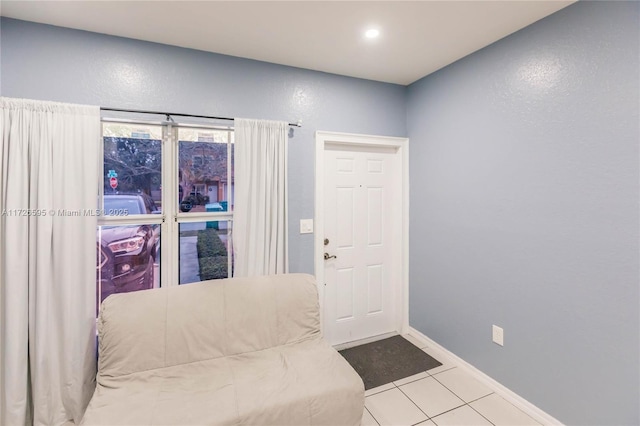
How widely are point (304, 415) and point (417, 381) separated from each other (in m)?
1.19

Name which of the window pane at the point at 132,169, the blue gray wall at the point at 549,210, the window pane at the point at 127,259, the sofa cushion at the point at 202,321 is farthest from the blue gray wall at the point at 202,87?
the window pane at the point at 127,259

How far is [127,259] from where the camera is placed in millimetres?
2238

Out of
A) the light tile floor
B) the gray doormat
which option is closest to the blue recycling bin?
the gray doormat

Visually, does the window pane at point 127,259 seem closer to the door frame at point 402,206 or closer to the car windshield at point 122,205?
the car windshield at point 122,205

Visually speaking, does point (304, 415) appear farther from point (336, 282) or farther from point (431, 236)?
point (431, 236)

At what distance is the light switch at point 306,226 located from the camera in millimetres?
2697

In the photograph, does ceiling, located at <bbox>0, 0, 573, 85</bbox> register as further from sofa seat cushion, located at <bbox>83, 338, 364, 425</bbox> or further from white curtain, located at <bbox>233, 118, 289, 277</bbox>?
sofa seat cushion, located at <bbox>83, 338, 364, 425</bbox>

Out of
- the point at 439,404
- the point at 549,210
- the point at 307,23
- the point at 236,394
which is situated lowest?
the point at 439,404

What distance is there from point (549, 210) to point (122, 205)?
2904 millimetres

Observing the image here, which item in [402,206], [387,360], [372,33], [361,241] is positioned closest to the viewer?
[372,33]

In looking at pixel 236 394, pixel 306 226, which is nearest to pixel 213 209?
pixel 306 226

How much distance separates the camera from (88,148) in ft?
6.36

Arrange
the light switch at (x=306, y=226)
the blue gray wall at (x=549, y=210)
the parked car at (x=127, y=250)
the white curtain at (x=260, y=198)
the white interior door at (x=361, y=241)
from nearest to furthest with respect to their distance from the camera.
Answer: the blue gray wall at (x=549, y=210) → the parked car at (x=127, y=250) → the white curtain at (x=260, y=198) → the light switch at (x=306, y=226) → the white interior door at (x=361, y=241)

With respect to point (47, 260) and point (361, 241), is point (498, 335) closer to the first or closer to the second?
point (361, 241)
